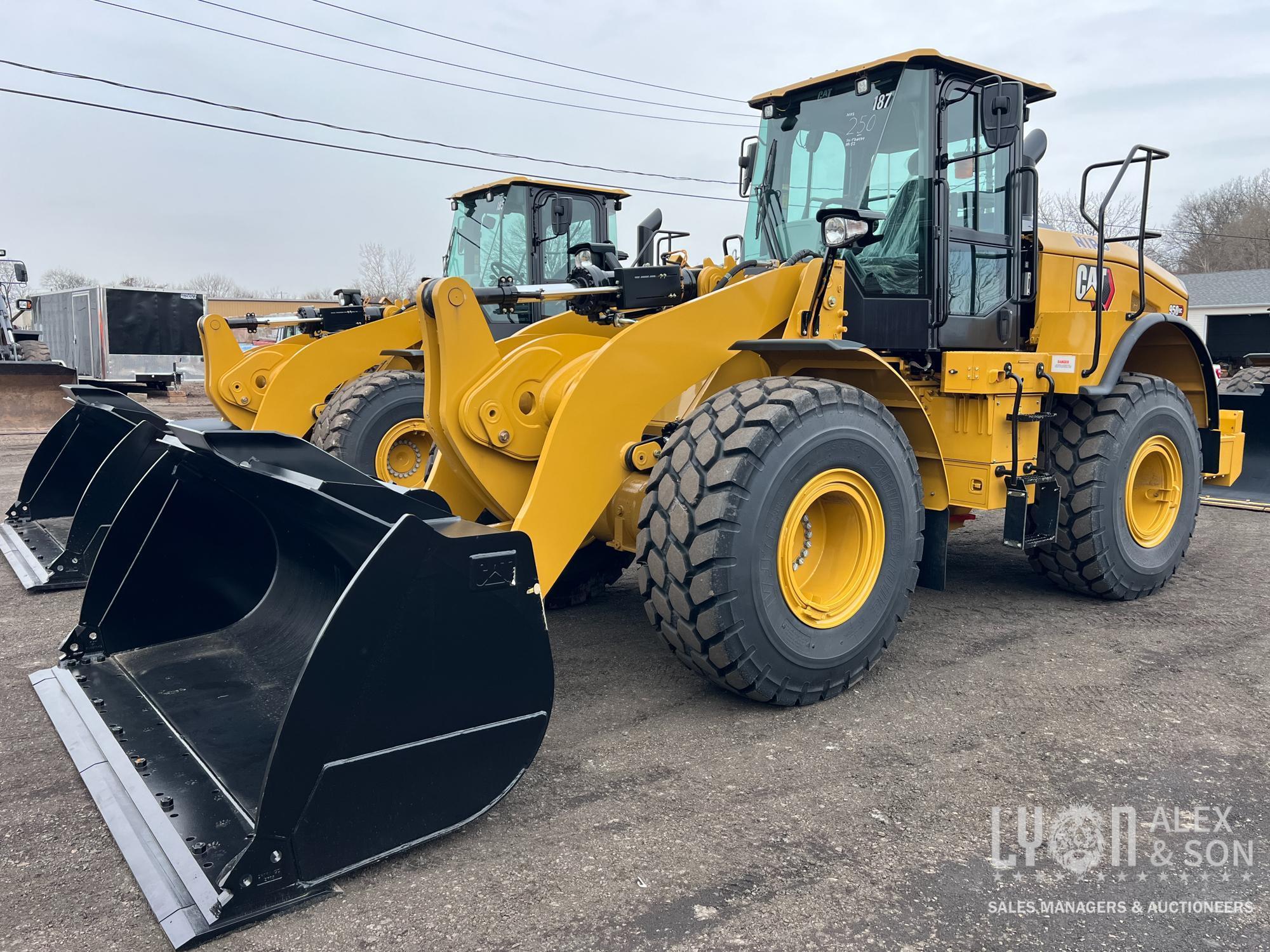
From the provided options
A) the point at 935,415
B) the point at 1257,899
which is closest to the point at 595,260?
the point at 935,415

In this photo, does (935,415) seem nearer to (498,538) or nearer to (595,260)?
(595,260)

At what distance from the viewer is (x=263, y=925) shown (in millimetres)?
2334

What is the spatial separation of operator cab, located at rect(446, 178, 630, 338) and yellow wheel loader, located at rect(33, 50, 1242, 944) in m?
4.04

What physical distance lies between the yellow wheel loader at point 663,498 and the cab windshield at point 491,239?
4.15 m

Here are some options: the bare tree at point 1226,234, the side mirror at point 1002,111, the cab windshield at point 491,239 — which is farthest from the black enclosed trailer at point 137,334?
the bare tree at point 1226,234

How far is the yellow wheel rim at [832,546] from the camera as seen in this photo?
360 centimetres

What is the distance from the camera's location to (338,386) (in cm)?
802

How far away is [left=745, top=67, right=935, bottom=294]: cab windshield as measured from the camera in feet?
14.4

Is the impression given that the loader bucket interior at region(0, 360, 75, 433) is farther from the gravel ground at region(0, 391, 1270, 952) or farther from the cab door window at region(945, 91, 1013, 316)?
the cab door window at region(945, 91, 1013, 316)

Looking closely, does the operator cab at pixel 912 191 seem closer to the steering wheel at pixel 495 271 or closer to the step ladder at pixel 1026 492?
the step ladder at pixel 1026 492

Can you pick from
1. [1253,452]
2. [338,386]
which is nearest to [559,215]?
[338,386]

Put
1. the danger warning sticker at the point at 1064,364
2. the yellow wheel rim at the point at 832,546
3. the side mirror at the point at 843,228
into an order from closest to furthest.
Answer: the yellow wheel rim at the point at 832,546
the side mirror at the point at 843,228
the danger warning sticker at the point at 1064,364

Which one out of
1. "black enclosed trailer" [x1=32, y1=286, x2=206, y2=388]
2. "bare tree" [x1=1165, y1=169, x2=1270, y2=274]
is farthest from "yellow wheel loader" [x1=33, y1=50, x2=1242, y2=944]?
"bare tree" [x1=1165, y1=169, x2=1270, y2=274]

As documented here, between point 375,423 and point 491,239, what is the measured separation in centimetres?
281
